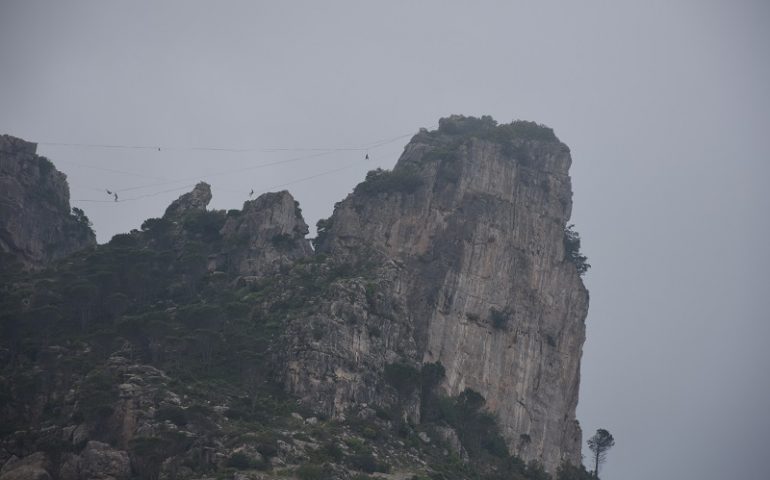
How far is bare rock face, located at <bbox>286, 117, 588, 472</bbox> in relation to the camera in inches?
4215

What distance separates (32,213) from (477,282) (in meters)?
53.4

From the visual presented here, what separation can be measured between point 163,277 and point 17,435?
32247 mm

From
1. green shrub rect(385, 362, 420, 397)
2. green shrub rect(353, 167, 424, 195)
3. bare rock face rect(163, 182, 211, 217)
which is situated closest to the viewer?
green shrub rect(385, 362, 420, 397)

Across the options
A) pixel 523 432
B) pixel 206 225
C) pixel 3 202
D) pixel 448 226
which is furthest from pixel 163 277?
pixel 523 432

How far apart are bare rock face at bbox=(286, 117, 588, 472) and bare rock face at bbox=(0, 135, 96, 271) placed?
31899mm

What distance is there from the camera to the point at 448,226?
382 feet

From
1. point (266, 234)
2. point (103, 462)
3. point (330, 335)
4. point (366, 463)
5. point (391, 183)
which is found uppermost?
point (391, 183)

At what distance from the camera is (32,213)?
126 metres

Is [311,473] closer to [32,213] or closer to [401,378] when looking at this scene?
[401,378]

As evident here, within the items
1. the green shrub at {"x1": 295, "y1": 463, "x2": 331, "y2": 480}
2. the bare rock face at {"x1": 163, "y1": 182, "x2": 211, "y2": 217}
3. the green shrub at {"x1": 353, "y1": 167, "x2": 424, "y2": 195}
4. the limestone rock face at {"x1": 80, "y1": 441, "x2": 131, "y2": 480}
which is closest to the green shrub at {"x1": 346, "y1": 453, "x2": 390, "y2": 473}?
the green shrub at {"x1": 295, "y1": 463, "x2": 331, "y2": 480}

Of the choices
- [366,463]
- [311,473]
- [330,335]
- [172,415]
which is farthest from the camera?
[330,335]

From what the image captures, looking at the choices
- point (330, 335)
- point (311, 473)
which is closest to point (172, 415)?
point (311, 473)

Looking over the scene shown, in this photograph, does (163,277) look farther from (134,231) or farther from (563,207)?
(563,207)

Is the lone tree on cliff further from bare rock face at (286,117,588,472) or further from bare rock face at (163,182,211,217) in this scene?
bare rock face at (163,182,211,217)
